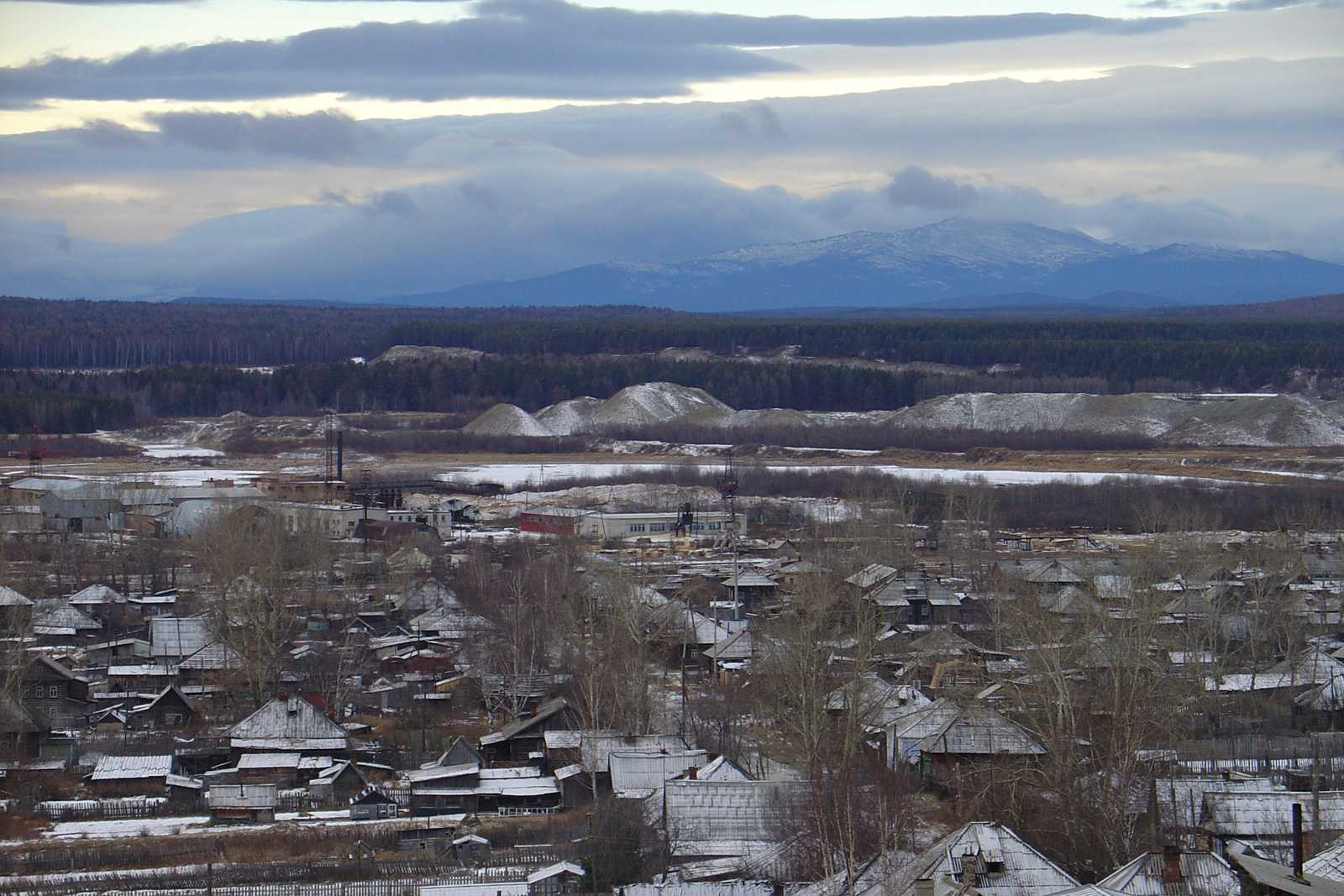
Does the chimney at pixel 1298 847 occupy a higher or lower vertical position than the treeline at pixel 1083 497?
higher

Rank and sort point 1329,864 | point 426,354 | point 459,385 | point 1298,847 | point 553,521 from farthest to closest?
1. point 426,354
2. point 459,385
3. point 553,521
4. point 1329,864
5. point 1298,847

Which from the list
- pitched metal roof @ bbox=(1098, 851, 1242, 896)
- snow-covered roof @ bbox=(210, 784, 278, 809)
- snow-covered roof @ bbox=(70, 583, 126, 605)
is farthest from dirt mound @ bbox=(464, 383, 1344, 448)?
pitched metal roof @ bbox=(1098, 851, 1242, 896)

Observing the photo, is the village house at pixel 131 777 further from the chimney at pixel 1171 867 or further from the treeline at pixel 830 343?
the treeline at pixel 830 343

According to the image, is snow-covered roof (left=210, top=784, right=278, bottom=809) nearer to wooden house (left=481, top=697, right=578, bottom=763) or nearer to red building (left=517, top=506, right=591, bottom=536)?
wooden house (left=481, top=697, right=578, bottom=763)

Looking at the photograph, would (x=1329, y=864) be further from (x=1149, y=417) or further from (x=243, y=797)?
(x=1149, y=417)

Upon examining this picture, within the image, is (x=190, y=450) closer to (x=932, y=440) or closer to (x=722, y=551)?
(x=932, y=440)

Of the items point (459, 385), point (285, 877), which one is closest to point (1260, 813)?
point (285, 877)

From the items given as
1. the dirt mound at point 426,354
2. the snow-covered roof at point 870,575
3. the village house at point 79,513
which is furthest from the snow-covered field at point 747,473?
the dirt mound at point 426,354
